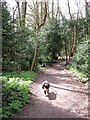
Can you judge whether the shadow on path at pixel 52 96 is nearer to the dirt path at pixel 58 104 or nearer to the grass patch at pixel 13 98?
the dirt path at pixel 58 104

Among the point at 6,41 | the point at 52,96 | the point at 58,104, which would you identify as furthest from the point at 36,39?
the point at 58,104

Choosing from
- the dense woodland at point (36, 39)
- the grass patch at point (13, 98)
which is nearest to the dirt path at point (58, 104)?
the grass patch at point (13, 98)

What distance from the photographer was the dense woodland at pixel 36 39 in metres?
11.4

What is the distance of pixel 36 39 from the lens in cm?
2053

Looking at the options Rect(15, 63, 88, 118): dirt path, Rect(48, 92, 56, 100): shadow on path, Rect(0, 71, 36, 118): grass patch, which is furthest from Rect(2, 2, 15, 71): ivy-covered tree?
Rect(48, 92, 56, 100): shadow on path

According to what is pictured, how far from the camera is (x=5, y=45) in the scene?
11086mm

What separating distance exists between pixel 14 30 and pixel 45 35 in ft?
58.6

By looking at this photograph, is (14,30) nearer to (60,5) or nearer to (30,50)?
(30,50)

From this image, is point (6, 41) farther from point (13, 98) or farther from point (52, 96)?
point (52, 96)

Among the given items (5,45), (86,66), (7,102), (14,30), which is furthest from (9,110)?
(86,66)

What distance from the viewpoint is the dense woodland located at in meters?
11.4

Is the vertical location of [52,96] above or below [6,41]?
below

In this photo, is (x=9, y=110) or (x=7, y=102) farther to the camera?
(x=7, y=102)

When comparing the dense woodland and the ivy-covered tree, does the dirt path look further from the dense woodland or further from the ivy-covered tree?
the ivy-covered tree
